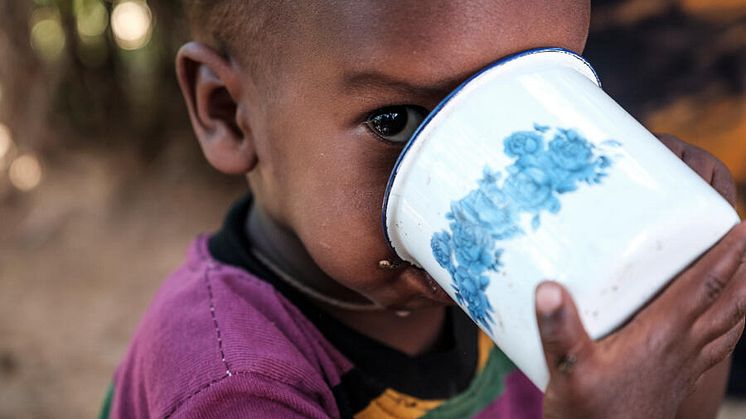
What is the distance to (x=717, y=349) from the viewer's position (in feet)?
2.68

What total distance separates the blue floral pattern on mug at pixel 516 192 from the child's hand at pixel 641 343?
0.08 meters

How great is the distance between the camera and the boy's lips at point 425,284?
1010 millimetres

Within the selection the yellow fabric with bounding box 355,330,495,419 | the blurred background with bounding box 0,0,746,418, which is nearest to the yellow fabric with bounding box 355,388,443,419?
the yellow fabric with bounding box 355,330,495,419

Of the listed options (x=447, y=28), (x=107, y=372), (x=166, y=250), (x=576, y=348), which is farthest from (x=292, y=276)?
(x=166, y=250)

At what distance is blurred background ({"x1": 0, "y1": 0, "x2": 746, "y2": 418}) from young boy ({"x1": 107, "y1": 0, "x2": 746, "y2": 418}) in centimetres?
112

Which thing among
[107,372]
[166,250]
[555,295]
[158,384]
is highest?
[555,295]

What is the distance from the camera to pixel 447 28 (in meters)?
0.89

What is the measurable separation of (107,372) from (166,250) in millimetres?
620

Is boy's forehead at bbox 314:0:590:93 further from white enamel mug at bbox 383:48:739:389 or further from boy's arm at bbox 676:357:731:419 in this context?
boy's arm at bbox 676:357:731:419

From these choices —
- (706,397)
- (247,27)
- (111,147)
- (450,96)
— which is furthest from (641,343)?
(111,147)

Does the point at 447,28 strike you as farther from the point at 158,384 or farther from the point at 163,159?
the point at 163,159

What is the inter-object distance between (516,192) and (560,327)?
13 cm

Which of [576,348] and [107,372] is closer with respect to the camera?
[576,348]

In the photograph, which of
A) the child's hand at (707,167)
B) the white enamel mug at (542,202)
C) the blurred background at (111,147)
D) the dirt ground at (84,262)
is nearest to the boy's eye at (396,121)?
the white enamel mug at (542,202)
